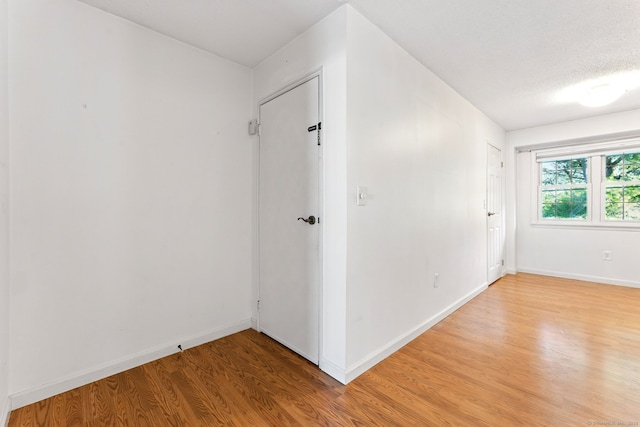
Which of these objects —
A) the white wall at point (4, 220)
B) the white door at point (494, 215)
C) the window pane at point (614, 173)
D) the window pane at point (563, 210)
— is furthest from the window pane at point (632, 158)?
the white wall at point (4, 220)

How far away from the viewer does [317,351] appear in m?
2.00

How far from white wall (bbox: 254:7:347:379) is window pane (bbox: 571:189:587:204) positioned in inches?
187

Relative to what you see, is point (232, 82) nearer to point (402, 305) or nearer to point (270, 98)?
point (270, 98)

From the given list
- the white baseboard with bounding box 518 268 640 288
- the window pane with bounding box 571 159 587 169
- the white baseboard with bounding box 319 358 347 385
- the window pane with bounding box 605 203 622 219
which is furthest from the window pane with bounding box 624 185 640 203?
the white baseboard with bounding box 319 358 347 385

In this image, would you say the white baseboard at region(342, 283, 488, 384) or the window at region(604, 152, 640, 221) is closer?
the white baseboard at region(342, 283, 488, 384)

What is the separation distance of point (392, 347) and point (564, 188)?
4.44 metres

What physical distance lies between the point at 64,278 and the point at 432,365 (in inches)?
99.4

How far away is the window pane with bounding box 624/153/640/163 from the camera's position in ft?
13.0

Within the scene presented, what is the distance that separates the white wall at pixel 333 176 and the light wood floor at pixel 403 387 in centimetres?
31

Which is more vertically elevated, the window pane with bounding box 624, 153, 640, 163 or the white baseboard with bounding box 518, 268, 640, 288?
the window pane with bounding box 624, 153, 640, 163

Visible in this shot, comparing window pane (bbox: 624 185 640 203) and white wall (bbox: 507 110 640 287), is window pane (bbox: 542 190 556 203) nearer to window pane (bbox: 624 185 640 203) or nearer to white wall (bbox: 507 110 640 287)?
white wall (bbox: 507 110 640 287)

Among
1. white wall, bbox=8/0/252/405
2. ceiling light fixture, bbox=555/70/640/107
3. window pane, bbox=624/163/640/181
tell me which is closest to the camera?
white wall, bbox=8/0/252/405

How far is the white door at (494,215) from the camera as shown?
159 inches

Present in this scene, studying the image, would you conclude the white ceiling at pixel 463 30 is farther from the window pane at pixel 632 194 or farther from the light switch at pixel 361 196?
the window pane at pixel 632 194
